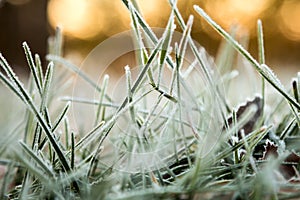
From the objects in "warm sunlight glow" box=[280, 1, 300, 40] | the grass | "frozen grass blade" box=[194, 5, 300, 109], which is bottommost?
the grass

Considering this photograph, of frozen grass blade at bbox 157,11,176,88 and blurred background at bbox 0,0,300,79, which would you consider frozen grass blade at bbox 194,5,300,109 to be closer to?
frozen grass blade at bbox 157,11,176,88

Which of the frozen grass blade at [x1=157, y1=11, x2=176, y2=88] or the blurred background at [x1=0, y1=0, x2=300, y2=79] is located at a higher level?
the blurred background at [x1=0, y1=0, x2=300, y2=79]

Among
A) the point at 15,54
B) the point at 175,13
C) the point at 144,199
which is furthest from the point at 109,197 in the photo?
the point at 15,54

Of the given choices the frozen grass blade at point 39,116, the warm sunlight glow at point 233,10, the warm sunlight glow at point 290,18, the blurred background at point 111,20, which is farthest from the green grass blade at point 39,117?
the warm sunlight glow at point 290,18

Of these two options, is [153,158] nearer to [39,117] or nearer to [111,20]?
[39,117]

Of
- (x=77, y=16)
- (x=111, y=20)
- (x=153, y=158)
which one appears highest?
(x=111, y=20)

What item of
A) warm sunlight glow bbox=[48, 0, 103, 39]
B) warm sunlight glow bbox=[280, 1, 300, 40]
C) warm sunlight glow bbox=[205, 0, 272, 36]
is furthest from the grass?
warm sunlight glow bbox=[280, 1, 300, 40]

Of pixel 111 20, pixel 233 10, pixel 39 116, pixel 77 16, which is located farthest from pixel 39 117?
pixel 111 20

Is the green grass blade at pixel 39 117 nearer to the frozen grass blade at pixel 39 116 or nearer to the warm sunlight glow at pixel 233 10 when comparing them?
the frozen grass blade at pixel 39 116
